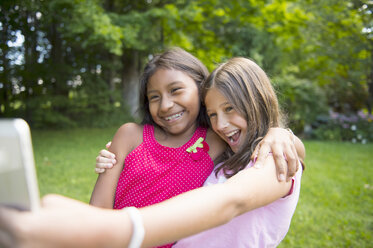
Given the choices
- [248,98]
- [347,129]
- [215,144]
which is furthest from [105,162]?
[347,129]

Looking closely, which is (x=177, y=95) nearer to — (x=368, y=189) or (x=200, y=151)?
(x=200, y=151)

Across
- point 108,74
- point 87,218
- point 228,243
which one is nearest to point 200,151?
point 228,243

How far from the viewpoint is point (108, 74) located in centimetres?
1452

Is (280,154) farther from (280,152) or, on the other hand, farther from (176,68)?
(176,68)

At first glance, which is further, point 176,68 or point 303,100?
point 303,100

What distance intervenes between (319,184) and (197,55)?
14.1 feet

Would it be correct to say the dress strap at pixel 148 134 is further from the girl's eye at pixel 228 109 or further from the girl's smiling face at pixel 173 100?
the girl's eye at pixel 228 109

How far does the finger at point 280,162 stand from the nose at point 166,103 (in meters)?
0.76

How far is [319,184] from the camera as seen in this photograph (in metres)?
5.30

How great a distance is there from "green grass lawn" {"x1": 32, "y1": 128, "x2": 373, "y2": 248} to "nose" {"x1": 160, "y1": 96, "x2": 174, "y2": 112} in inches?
90.2

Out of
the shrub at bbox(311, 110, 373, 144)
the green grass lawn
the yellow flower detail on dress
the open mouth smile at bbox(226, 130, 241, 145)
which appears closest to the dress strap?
the yellow flower detail on dress

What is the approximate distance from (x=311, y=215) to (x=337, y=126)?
25.6ft

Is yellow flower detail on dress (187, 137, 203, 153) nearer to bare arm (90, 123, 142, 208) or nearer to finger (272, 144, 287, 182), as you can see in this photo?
bare arm (90, 123, 142, 208)

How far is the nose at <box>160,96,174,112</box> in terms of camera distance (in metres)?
1.81
